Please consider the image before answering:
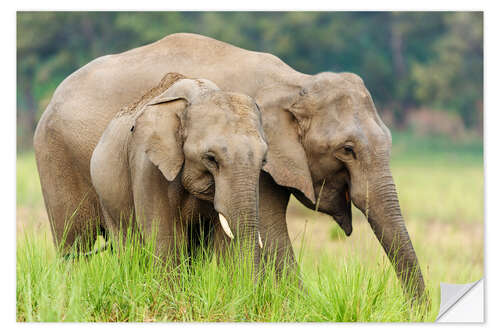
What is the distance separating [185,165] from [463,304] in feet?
5.76

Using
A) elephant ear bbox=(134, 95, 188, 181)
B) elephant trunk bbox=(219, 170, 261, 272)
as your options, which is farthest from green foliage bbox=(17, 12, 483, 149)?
elephant trunk bbox=(219, 170, 261, 272)

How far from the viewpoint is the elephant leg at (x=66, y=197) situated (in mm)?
6059

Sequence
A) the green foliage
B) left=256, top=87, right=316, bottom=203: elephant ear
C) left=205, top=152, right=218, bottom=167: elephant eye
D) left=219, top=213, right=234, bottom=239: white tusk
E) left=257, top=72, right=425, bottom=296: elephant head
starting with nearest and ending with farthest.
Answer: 1. left=219, top=213, right=234, bottom=239: white tusk
2. left=205, top=152, right=218, bottom=167: elephant eye
3. left=257, top=72, right=425, bottom=296: elephant head
4. left=256, top=87, right=316, bottom=203: elephant ear
5. the green foliage

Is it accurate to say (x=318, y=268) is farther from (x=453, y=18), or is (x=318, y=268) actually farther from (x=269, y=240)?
(x=453, y=18)

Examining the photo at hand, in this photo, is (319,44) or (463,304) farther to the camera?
(319,44)

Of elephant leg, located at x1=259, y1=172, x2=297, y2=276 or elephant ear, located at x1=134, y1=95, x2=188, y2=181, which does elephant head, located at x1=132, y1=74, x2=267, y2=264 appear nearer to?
elephant ear, located at x1=134, y1=95, x2=188, y2=181

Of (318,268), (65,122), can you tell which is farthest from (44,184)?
(318,268)

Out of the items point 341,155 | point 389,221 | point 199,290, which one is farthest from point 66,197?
point 389,221

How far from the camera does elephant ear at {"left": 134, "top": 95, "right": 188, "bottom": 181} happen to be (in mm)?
4918

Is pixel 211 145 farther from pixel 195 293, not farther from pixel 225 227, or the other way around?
pixel 195 293

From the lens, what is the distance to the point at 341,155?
5.47 m
